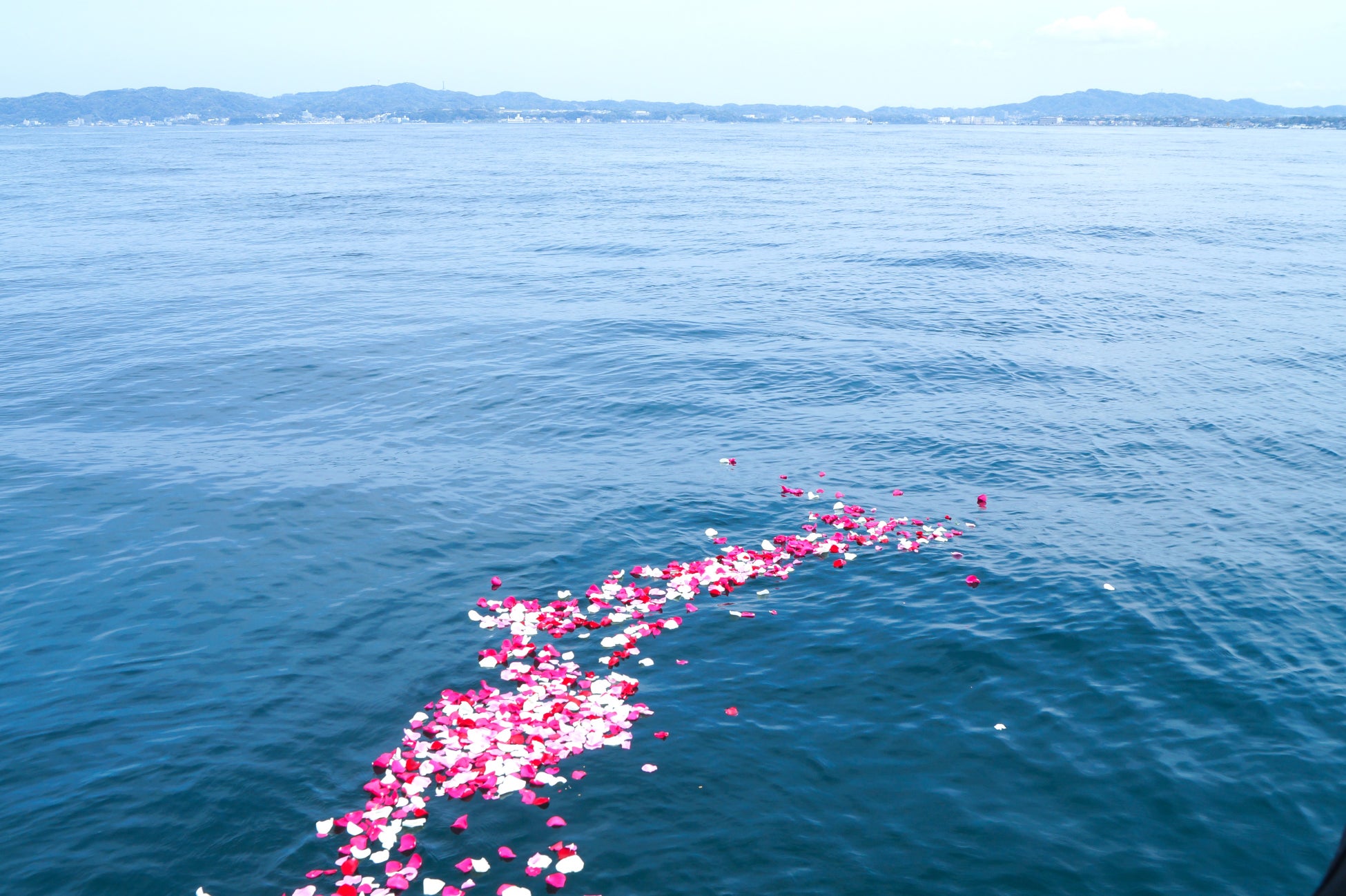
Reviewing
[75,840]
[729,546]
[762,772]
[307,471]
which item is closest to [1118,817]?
[762,772]

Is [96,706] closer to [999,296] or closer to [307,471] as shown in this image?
[307,471]

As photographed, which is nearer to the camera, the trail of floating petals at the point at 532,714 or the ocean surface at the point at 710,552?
the trail of floating petals at the point at 532,714

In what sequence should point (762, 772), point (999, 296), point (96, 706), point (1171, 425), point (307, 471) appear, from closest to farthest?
1. point (762, 772)
2. point (96, 706)
3. point (307, 471)
4. point (1171, 425)
5. point (999, 296)

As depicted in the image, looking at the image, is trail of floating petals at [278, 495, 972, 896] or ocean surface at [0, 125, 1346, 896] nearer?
trail of floating petals at [278, 495, 972, 896]

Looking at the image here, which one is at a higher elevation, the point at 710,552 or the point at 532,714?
the point at 710,552
